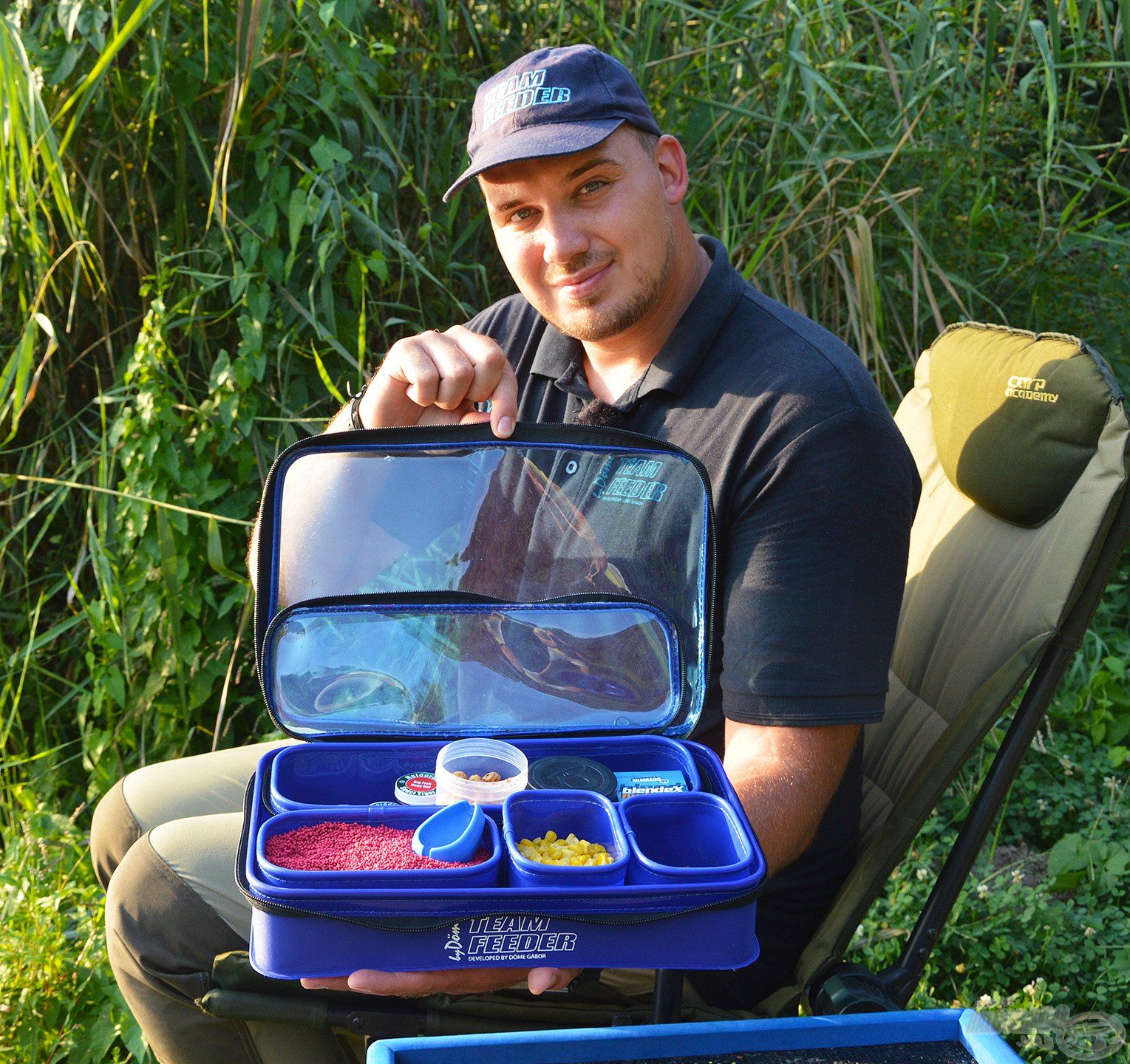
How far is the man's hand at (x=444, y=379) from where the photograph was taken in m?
1.60

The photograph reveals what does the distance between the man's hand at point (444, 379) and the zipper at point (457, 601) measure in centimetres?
26

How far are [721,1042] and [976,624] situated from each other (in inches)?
35.2

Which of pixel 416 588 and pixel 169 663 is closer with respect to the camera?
pixel 416 588

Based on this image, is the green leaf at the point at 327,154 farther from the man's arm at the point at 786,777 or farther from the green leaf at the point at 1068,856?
the green leaf at the point at 1068,856

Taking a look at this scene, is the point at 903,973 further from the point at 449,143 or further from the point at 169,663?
the point at 449,143

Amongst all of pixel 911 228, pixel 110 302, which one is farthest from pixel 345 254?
pixel 911 228

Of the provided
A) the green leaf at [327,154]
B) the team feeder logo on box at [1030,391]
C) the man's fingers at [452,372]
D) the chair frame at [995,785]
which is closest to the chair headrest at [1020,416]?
the team feeder logo on box at [1030,391]

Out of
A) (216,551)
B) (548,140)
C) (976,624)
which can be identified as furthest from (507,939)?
(216,551)

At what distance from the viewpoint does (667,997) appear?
118 cm

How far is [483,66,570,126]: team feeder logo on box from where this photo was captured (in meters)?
1.82

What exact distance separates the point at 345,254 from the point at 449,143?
386mm

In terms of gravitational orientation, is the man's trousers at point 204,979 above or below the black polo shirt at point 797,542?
below

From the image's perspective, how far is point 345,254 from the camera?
104 inches

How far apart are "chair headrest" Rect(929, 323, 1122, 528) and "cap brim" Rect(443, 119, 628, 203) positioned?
2.26 ft
